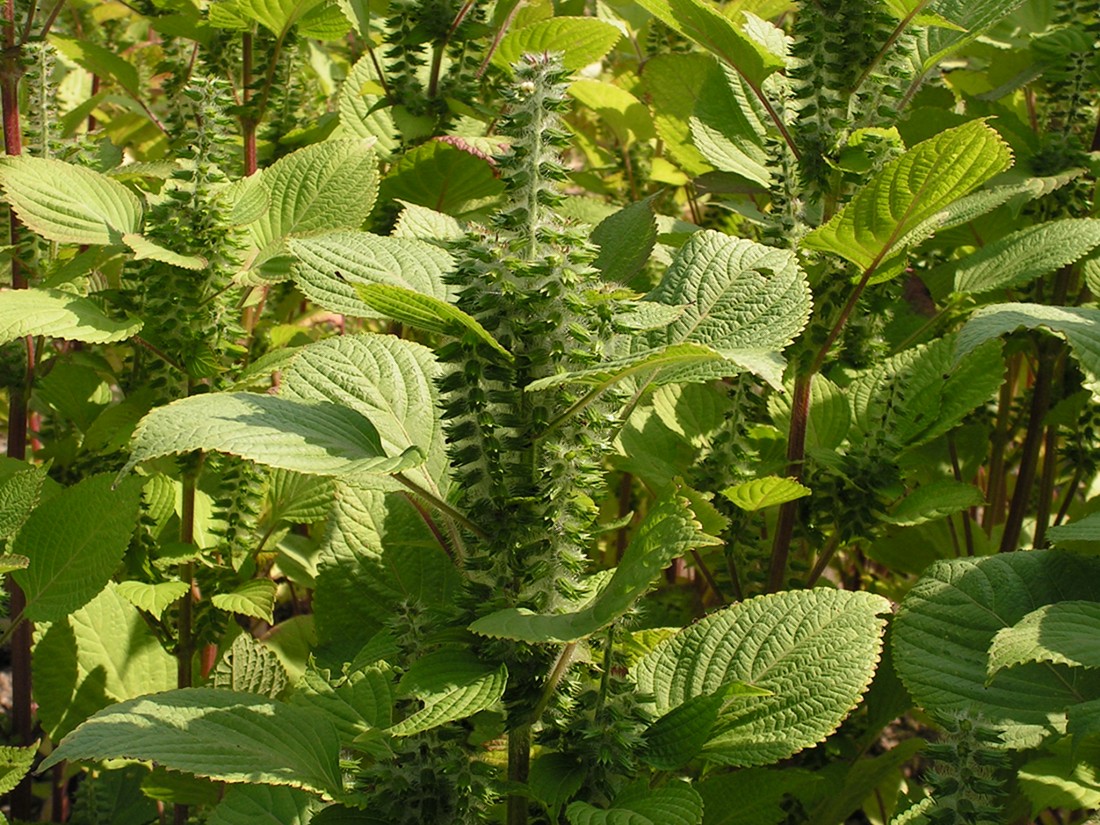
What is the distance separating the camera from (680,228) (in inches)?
94.2

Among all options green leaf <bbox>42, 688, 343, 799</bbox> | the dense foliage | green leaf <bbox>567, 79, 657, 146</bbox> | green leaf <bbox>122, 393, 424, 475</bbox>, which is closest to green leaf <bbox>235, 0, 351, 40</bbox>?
the dense foliage

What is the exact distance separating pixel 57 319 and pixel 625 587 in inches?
40.7

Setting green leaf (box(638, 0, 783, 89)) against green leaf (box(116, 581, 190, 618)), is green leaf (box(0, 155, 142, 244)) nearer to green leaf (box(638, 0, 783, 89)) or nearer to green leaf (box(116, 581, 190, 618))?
green leaf (box(116, 581, 190, 618))

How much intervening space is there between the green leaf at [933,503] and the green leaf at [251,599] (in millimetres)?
943

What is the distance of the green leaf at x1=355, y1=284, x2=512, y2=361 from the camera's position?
3.65 ft

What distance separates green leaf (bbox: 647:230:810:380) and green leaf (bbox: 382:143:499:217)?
28.7 inches

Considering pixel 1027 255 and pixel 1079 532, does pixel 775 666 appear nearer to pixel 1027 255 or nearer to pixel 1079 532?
pixel 1079 532

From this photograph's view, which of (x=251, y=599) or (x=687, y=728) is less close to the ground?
(x=687, y=728)

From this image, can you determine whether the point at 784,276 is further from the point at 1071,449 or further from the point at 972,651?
the point at 1071,449

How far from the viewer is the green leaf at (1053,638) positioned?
1400 millimetres

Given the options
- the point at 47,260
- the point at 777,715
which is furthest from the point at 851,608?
the point at 47,260

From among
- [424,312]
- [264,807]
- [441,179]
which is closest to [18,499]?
[264,807]

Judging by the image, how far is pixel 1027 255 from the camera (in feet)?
6.43

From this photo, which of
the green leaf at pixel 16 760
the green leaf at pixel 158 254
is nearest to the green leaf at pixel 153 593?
the green leaf at pixel 16 760
